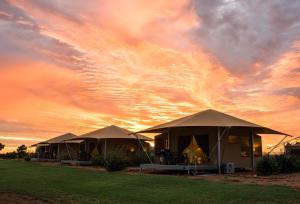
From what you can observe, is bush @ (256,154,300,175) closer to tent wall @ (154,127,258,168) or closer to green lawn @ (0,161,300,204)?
tent wall @ (154,127,258,168)

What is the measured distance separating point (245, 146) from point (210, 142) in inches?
112

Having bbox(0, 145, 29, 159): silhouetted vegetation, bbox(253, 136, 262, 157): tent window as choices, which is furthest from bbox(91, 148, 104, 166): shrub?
bbox(0, 145, 29, 159): silhouetted vegetation

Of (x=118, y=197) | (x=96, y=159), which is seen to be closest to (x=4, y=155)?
(x=96, y=159)

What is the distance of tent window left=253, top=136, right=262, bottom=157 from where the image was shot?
29928 millimetres

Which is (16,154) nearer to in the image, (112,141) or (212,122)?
(112,141)

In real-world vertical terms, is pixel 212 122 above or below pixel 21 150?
above

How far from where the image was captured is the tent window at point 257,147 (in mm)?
29928

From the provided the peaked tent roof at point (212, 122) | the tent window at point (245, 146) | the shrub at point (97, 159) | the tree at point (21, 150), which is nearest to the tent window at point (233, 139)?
the tent window at point (245, 146)

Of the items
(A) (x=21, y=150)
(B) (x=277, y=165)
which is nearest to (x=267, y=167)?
(B) (x=277, y=165)

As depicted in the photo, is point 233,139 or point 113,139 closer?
point 233,139

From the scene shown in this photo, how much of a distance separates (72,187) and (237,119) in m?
13.6

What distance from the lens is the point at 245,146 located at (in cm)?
2881

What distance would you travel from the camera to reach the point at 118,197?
14391 mm

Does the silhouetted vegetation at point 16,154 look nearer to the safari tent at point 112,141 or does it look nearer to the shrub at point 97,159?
the safari tent at point 112,141
